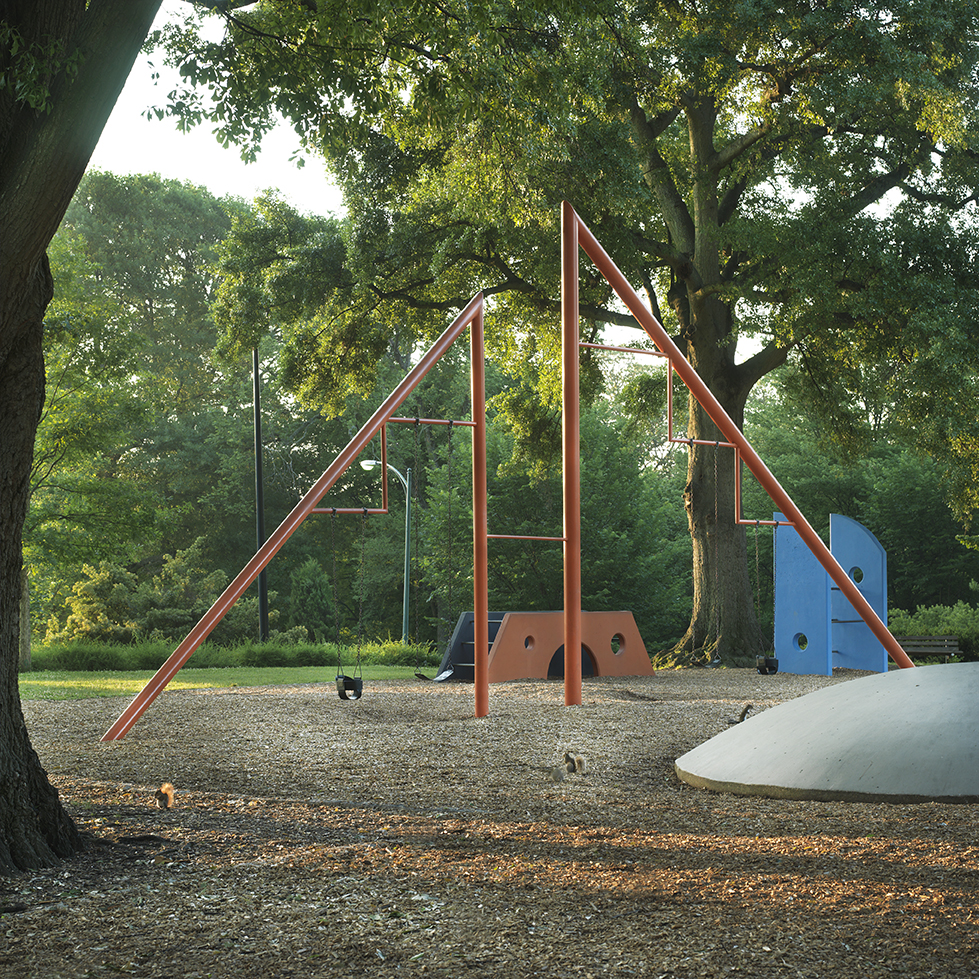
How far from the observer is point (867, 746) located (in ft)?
17.4

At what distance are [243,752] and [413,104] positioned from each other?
5.30 metres

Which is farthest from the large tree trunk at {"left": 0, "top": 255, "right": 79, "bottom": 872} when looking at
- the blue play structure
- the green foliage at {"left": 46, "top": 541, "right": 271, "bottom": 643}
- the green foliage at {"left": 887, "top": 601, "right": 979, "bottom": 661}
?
the green foliage at {"left": 887, "top": 601, "right": 979, "bottom": 661}

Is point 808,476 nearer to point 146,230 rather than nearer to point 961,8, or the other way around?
point 961,8

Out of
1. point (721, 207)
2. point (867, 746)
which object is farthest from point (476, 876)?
point (721, 207)

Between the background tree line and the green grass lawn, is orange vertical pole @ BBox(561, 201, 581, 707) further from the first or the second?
the green grass lawn

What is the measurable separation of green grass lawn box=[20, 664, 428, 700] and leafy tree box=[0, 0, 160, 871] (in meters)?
8.57

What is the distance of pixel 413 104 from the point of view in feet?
26.4

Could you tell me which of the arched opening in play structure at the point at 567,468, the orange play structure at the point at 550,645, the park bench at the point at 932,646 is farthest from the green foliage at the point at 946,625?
the arched opening in play structure at the point at 567,468

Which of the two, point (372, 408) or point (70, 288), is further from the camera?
point (372, 408)

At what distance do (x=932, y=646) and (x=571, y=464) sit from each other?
53.1 feet

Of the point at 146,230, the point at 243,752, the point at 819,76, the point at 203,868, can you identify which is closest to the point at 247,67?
the point at 243,752

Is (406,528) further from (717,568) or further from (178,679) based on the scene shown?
(717,568)

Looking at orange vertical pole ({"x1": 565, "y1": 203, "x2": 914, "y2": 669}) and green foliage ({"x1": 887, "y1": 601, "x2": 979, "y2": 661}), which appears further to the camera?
green foliage ({"x1": 887, "y1": 601, "x2": 979, "y2": 661})

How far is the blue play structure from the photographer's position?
53.2ft
